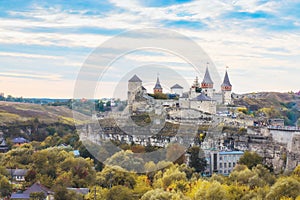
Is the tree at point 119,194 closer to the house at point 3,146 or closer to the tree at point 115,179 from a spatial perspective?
the tree at point 115,179

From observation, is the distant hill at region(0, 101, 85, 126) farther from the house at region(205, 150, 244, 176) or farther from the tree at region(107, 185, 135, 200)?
the tree at region(107, 185, 135, 200)

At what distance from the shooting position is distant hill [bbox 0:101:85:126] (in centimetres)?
6544

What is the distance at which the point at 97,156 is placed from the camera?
3584 centimetres

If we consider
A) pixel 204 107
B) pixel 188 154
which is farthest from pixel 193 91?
pixel 188 154

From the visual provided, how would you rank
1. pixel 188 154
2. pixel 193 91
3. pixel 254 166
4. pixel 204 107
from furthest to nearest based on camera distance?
pixel 193 91 < pixel 204 107 < pixel 188 154 < pixel 254 166

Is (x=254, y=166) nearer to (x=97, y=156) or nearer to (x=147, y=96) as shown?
(x=97, y=156)

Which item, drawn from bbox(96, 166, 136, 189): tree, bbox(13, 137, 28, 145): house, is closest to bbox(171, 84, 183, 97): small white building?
bbox(13, 137, 28, 145): house

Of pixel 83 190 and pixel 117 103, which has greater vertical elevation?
pixel 117 103

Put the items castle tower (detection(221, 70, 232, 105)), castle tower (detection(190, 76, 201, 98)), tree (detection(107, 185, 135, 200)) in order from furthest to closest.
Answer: castle tower (detection(221, 70, 232, 105)), castle tower (detection(190, 76, 201, 98)), tree (detection(107, 185, 135, 200))

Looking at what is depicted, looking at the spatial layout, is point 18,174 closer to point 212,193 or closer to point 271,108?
point 212,193

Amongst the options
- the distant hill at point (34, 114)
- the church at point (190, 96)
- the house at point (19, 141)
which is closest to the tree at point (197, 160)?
the church at point (190, 96)

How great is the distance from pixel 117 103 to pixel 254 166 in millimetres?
24775

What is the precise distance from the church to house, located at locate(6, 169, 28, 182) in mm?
17876

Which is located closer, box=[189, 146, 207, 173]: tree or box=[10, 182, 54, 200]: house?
box=[10, 182, 54, 200]: house
